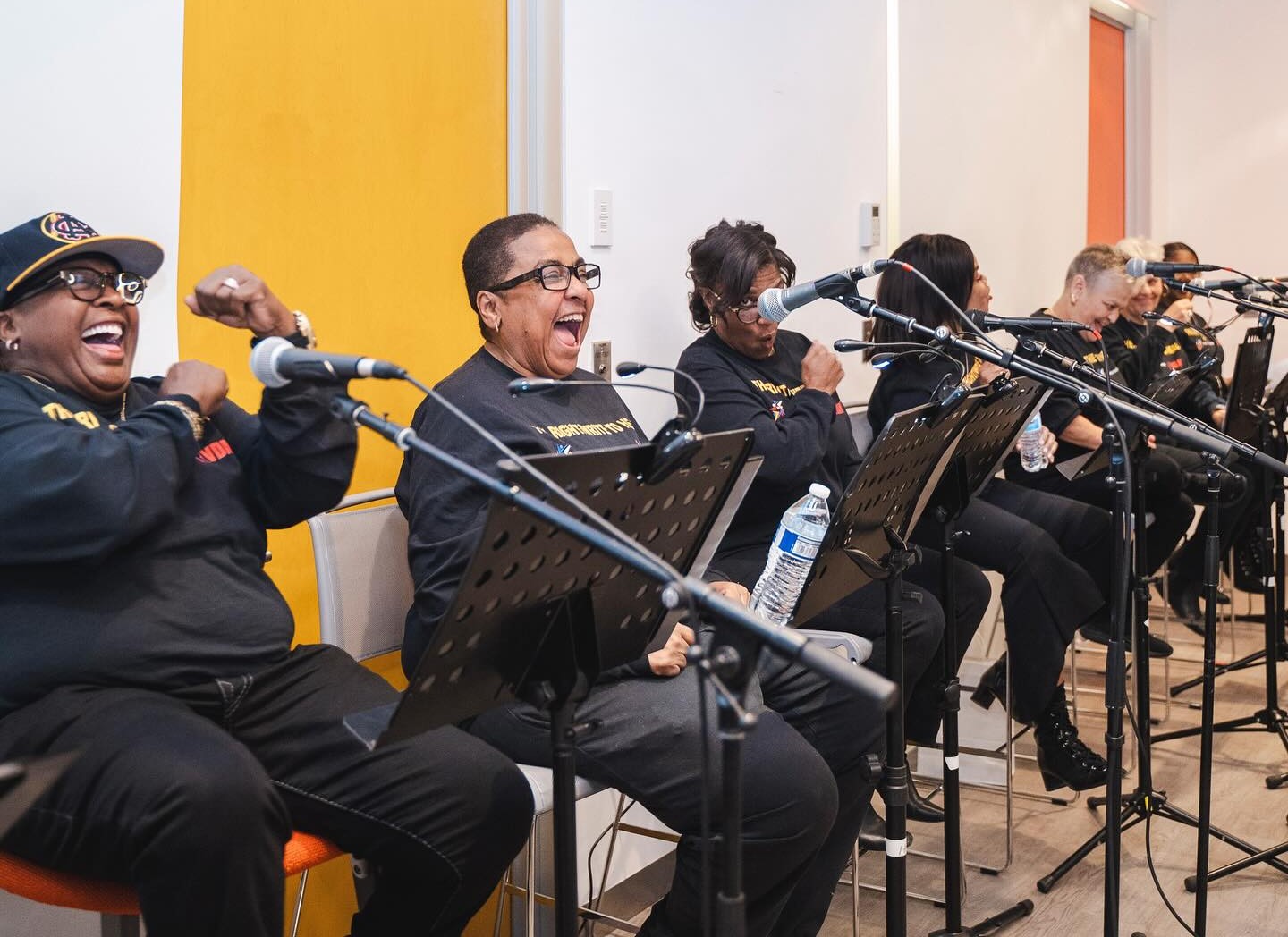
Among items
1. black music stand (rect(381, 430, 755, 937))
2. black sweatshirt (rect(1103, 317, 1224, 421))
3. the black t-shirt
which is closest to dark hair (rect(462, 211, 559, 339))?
black music stand (rect(381, 430, 755, 937))

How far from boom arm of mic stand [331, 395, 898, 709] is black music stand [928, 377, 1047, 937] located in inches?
43.3

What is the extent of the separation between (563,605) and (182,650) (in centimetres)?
57

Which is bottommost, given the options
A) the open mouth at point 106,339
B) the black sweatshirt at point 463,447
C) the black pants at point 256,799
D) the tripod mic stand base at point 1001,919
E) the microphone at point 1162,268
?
the tripod mic stand base at point 1001,919

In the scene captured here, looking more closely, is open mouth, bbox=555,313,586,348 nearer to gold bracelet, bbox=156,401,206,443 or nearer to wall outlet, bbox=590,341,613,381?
wall outlet, bbox=590,341,613,381

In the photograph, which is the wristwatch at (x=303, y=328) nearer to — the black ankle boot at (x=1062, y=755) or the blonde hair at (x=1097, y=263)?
the black ankle boot at (x=1062, y=755)

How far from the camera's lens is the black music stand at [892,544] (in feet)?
6.44

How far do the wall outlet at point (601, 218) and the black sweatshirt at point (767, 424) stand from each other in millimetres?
317

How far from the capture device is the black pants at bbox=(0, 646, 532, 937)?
1.54 m

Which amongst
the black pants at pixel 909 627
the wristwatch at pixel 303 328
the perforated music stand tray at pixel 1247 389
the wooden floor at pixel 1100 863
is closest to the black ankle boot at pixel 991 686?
the black pants at pixel 909 627

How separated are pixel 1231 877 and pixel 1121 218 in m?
4.42

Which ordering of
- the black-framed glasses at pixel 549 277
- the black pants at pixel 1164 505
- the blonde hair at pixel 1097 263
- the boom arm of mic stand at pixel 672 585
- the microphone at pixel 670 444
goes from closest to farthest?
the boom arm of mic stand at pixel 672 585 < the microphone at pixel 670 444 < the black-framed glasses at pixel 549 277 < the black pants at pixel 1164 505 < the blonde hair at pixel 1097 263

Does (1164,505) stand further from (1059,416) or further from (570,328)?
(570,328)

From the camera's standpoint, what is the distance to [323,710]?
186cm

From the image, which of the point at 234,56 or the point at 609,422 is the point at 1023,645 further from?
the point at 234,56
